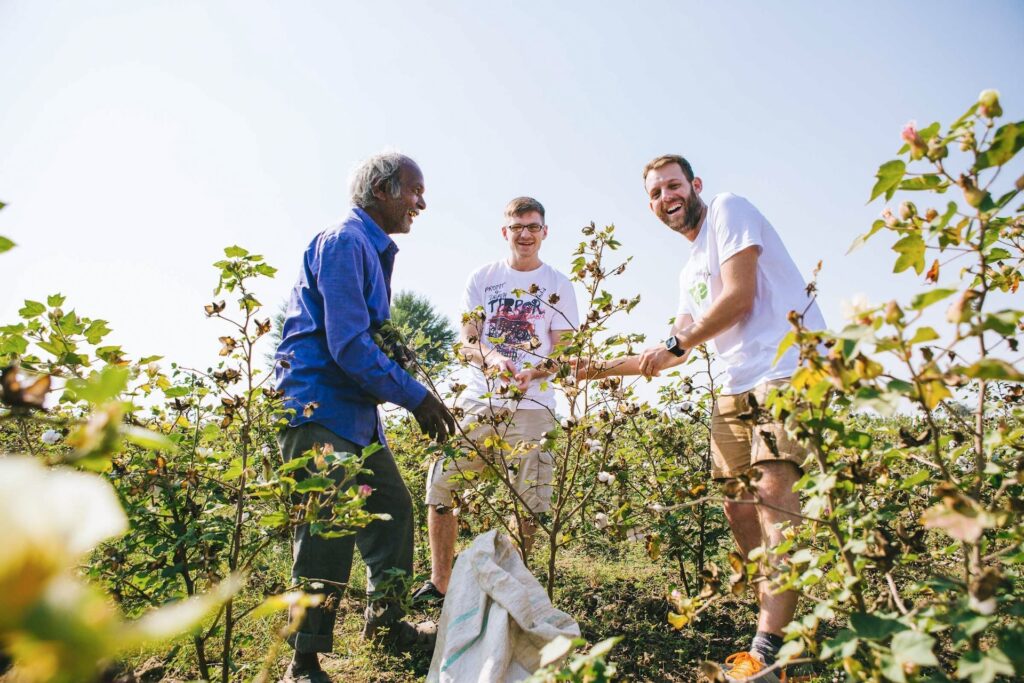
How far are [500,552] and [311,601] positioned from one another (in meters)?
1.33

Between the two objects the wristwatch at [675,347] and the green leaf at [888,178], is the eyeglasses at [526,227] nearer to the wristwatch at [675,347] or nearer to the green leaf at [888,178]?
the wristwatch at [675,347]

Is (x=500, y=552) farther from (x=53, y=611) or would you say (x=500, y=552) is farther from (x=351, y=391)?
(x=53, y=611)

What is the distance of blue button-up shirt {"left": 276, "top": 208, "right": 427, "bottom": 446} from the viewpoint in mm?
2342

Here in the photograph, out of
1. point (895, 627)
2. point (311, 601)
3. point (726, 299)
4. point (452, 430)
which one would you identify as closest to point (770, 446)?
point (895, 627)

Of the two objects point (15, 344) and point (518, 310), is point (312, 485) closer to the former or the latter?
point (15, 344)

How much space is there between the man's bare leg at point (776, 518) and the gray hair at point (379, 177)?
2120 mm

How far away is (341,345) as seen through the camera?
2314 millimetres

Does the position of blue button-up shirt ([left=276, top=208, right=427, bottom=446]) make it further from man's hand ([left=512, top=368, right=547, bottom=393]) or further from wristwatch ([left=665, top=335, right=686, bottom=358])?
wristwatch ([left=665, top=335, right=686, bottom=358])

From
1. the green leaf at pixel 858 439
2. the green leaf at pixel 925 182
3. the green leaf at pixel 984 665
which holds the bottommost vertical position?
the green leaf at pixel 984 665

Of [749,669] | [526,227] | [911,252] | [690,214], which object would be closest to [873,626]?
[911,252]

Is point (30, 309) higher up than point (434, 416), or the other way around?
point (30, 309)

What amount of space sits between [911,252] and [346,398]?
2.02 meters

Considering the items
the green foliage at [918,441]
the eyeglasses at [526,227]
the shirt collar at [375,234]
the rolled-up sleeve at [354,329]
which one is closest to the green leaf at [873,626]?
the green foliage at [918,441]

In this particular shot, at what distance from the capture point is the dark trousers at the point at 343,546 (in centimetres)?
215
